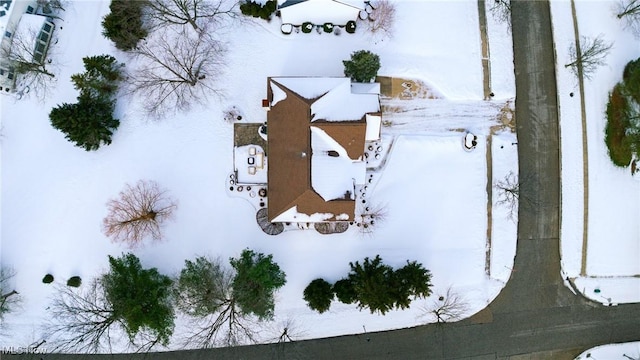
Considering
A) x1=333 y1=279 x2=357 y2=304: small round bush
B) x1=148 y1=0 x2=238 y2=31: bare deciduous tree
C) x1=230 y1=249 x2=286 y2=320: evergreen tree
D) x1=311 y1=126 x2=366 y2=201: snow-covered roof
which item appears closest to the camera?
x1=230 y1=249 x2=286 y2=320: evergreen tree

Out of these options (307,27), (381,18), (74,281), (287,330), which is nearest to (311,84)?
(307,27)

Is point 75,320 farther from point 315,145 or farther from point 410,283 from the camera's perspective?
point 410,283

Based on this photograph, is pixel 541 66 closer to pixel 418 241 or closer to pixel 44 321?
pixel 418 241

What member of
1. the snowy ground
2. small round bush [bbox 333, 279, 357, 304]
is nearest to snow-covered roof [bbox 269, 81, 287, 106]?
small round bush [bbox 333, 279, 357, 304]

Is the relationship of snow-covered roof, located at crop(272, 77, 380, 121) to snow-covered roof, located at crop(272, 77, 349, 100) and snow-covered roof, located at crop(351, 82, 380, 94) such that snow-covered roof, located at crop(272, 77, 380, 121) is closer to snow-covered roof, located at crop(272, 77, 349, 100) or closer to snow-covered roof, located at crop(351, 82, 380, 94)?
snow-covered roof, located at crop(272, 77, 349, 100)

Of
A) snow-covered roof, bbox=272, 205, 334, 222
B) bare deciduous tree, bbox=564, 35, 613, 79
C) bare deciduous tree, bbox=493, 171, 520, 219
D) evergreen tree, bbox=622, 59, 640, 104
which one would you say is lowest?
snow-covered roof, bbox=272, 205, 334, 222

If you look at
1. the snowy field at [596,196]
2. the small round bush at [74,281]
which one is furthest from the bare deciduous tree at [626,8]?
the small round bush at [74,281]
